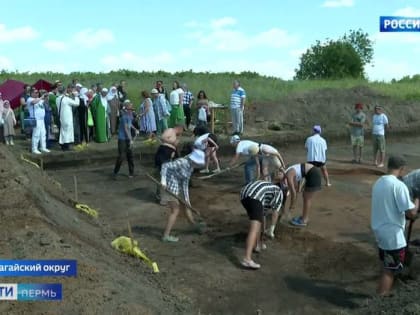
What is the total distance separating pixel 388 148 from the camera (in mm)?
21859

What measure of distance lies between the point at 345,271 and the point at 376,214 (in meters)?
1.72

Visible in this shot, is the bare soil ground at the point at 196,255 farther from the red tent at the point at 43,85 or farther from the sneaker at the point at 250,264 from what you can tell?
the red tent at the point at 43,85

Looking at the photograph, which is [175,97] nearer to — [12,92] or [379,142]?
[12,92]

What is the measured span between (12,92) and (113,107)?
3.92 metres

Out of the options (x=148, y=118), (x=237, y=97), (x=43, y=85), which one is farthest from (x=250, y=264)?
(x=43, y=85)

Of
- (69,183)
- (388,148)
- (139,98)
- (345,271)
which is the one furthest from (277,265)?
(139,98)

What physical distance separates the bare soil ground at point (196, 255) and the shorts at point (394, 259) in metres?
0.40

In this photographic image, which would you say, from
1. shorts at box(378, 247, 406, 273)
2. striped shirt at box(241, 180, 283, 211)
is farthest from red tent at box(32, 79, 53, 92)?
shorts at box(378, 247, 406, 273)

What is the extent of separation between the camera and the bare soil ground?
5.96 m

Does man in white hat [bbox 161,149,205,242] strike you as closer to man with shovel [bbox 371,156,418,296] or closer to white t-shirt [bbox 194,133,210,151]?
white t-shirt [bbox 194,133,210,151]

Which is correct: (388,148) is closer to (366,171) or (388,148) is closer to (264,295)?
(366,171)

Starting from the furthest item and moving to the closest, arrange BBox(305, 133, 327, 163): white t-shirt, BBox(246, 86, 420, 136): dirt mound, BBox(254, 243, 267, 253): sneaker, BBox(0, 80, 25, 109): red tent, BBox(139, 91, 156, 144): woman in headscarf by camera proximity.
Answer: BBox(246, 86, 420, 136): dirt mound → BBox(0, 80, 25, 109): red tent → BBox(139, 91, 156, 144): woman in headscarf → BBox(305, 133, 327, 163): white t-shirt → BBox(254, 243, 267, 253): sneaker

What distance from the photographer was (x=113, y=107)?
2002cm

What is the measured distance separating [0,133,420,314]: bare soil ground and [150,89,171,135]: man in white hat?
7.03m
